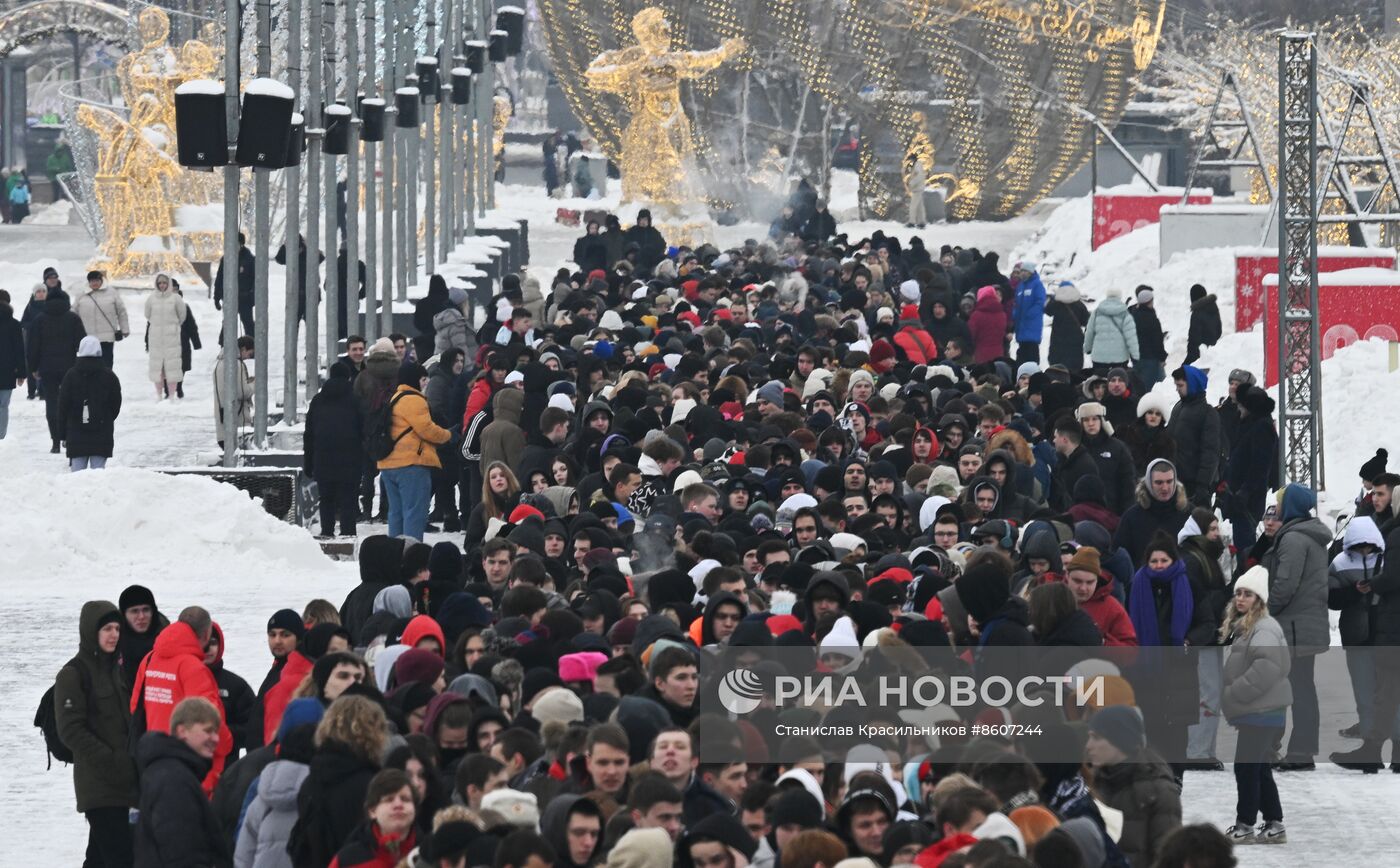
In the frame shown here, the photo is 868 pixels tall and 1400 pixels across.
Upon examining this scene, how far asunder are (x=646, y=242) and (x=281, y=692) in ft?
74.7

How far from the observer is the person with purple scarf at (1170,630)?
37.9 feet

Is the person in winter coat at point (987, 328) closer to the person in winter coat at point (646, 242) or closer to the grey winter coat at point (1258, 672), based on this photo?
the person in winter coat at point (646, 242)

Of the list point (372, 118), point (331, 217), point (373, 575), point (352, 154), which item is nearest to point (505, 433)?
point (373, 575)

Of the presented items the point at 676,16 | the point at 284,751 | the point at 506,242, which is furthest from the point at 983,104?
the point at 284,751

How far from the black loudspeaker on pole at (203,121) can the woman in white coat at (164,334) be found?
6641 mm

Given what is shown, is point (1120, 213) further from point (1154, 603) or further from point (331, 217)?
point (1154, 603)

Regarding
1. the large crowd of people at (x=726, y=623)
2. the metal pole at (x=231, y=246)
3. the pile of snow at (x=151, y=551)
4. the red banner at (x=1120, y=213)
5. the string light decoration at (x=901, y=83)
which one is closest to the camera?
the large crowd of people at (x=726, y=623)

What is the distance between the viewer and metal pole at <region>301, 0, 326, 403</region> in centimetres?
2475

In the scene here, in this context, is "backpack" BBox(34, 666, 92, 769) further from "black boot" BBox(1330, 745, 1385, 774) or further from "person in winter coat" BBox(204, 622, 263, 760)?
"black boot" BBox(1330, 745, 1385, 774)

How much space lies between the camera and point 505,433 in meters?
17.7

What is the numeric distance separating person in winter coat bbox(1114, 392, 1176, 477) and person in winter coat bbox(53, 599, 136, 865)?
7.02 meters

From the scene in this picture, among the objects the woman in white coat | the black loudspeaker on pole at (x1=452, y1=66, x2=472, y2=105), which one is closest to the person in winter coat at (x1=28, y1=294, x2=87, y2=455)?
the woman in white coat

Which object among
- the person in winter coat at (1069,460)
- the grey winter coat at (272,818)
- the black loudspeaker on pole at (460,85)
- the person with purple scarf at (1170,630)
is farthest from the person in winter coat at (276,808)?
the black loudspeaker on pole at (460,85)

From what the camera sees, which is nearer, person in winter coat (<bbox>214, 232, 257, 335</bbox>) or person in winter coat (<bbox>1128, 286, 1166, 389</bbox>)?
person in winter coat (<bbox>1128, 286, 1166, 389</bbox>)
